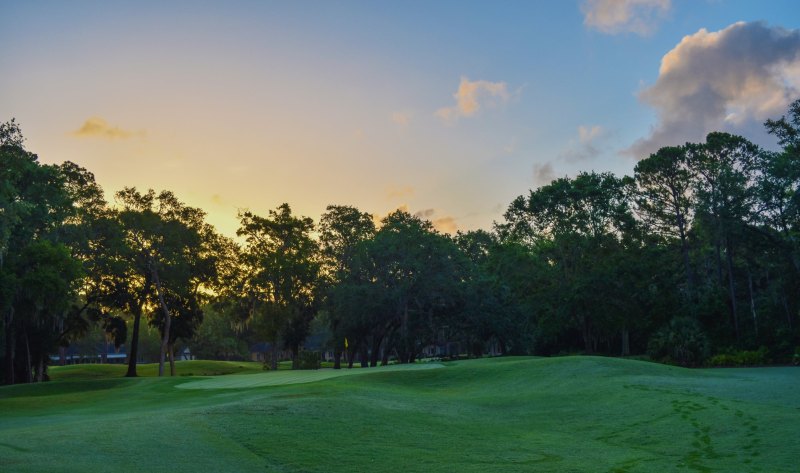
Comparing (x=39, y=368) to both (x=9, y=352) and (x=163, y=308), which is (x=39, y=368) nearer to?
(x=9, y=352)

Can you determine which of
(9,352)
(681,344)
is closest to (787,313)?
(681,344)

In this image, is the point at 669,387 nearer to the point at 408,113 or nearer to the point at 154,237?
the point at 408,113

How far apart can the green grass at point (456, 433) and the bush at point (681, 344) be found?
1871cm

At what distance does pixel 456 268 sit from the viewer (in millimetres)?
48625

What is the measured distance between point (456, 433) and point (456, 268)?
34.8 meters

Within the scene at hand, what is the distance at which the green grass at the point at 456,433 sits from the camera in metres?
10.3

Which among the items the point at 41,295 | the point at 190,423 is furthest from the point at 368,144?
the point at 190,423

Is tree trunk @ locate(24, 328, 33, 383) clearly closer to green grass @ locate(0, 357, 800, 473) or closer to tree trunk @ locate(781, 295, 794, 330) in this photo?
green grass @ locate(0, 357, 800, 473)

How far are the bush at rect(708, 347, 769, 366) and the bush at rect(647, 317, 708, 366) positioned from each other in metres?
0.80

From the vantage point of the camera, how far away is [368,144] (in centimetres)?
3653

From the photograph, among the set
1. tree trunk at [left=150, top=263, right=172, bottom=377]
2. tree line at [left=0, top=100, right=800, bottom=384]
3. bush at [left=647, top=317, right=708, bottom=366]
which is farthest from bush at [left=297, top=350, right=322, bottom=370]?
bush at [left=647, top=317, right=708, bottom=366]

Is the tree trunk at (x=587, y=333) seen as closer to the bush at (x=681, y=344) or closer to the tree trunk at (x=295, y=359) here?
the bush at (x=681, y=344)

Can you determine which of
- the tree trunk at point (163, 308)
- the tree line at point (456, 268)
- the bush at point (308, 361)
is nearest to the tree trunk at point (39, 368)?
the tree line at point (456, 268)

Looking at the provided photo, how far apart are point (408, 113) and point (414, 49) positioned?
411 centimetres
